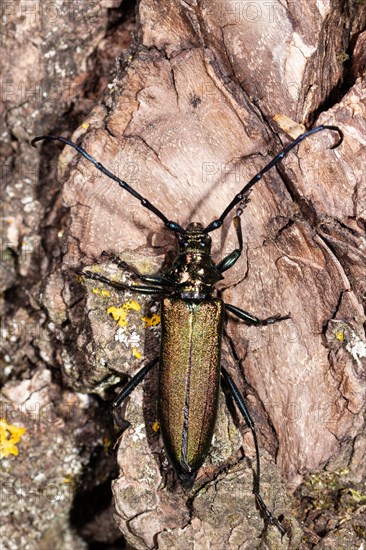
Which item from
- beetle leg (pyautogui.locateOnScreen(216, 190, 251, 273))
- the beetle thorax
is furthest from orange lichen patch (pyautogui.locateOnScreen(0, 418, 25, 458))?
beetle leg (pyautogui.locateOnScreen(216, 190, 251, 273))

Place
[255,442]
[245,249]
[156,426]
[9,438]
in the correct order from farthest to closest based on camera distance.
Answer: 1. [9,438]
2. [245,249]
3. [156,426]
4. [255,442]

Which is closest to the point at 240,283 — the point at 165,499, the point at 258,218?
the point at 258,218

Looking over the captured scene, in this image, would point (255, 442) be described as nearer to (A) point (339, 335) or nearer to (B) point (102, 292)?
(A) point (339, 335)

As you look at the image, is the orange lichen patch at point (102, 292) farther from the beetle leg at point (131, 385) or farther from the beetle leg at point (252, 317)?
the beetle leg at point (252, 317)

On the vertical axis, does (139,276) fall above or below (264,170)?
below

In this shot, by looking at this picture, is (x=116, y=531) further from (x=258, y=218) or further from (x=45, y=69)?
(x=45, y=69)

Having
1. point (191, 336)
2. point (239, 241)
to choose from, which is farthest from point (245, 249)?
point (191, 336)
